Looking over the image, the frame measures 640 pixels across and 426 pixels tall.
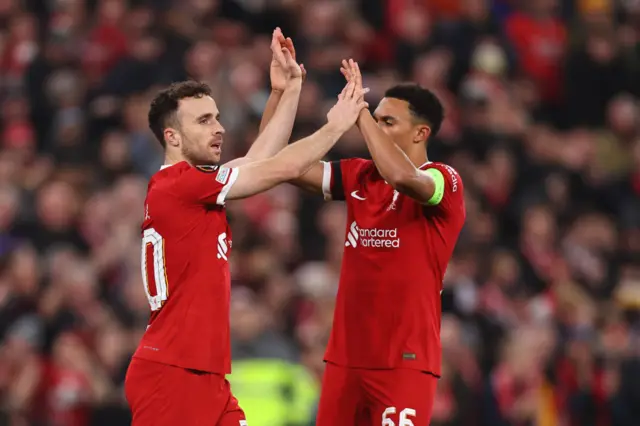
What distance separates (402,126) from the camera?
311 inches

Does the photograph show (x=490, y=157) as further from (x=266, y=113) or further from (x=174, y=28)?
(x=266, y=113)

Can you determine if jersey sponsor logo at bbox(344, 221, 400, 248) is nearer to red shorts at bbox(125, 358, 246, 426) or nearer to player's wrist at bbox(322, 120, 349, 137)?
player's wrist at bbox(322, 120, 349, 137)

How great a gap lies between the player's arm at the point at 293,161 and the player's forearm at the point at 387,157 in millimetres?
135

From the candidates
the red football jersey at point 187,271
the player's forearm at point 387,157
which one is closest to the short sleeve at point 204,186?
the red football jersey at point 187,271

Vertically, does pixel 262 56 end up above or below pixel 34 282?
above

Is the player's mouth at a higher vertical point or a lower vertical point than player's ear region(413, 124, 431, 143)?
lower

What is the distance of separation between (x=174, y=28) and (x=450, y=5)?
3.56m

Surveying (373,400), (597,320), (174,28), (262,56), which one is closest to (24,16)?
(174,28)

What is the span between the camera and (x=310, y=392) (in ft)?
37.3

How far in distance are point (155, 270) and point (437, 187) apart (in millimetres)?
1582

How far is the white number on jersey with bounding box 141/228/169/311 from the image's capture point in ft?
23.6

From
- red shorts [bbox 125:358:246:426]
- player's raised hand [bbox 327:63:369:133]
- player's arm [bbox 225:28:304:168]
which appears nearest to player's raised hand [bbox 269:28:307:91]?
player's arm [bbox 225:28:304:168]

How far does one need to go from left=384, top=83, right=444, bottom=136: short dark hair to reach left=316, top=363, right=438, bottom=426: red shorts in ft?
4.76

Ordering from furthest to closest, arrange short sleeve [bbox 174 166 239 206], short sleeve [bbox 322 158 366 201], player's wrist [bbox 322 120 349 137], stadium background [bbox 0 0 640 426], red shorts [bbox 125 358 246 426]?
stadium background [bbox 0 0 640 426], short sleeve [bbox 322 158 366 201], player's wrist [bbox 322 120 349 137], short sleeve [bbox 174 166 239 206], red shorts [bbox 125 358 246 426]
